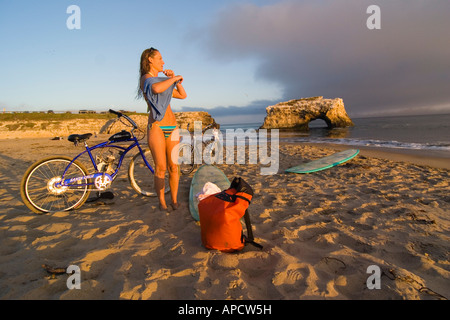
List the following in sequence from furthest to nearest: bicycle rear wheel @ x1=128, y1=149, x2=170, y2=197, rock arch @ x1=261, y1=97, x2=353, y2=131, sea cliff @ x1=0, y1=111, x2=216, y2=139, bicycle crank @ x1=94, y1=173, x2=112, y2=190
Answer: rock arch @ x1=261, y1=97, x2=353, y2=131, sea cliff @ x1=0, y1=111, x2=216, y2=139, bicycle rear wheel @ x1=128, y1=149, x2=170, y2=197, bicycle crank @ x1=94, y1=173, x2=112, y2=190

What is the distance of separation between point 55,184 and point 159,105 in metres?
2.26

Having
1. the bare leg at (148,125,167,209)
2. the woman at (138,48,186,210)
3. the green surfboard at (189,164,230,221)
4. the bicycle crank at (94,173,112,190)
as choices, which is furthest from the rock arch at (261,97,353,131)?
the bicycle crank at (94,173,112,190)

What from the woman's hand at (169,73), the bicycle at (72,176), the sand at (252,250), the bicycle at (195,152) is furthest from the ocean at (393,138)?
the bicycle at (72,176)

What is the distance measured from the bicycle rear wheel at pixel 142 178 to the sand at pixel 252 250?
0.24 m

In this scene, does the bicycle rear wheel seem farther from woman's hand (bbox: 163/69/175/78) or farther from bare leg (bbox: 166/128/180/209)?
woman's hand (bbox: 163/69/175/78)

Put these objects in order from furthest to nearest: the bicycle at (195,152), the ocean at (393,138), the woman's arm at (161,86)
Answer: the ocean at (393,138) < the bicycle at (195,152) < the woman's arm at (161,86)

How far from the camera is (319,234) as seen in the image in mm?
2852

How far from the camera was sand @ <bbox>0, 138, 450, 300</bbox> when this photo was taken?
186 cm

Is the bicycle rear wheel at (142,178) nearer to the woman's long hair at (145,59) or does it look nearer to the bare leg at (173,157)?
the bare leg at (173,157)

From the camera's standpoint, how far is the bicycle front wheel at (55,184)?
11.0 feet

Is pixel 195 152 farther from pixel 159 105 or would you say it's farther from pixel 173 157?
pixel 159 105

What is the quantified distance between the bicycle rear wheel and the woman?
1.03m
